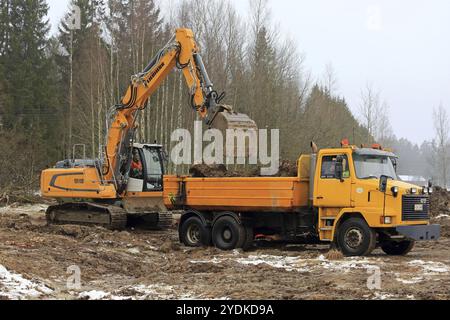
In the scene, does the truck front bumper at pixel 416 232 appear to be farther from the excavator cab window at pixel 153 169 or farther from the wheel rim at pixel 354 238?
the excavator cab window at pixel 153 169

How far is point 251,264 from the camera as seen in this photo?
12250 mm

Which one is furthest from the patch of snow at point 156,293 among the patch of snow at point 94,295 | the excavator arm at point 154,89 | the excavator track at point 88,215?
the excavator track at point 88,215

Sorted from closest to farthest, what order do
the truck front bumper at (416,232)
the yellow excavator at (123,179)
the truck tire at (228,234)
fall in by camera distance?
the truck front bumper at (416,232)
the truck tire at (228,234)
the yellow excavator at (123,179)

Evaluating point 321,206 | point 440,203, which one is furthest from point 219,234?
point 440,203

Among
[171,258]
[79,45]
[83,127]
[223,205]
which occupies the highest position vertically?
[79,45]

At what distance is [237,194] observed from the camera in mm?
14664

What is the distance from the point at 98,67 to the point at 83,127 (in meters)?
5.79

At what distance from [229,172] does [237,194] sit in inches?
48.1

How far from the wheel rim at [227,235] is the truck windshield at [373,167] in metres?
3.58

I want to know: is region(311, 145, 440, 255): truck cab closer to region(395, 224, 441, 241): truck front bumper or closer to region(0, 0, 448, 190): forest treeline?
region(395, 224, 441, 241): truck front bumper

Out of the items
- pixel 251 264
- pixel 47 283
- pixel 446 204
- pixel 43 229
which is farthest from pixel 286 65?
pixel 47 283

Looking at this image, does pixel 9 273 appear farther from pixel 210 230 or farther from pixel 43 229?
pixel 43 229

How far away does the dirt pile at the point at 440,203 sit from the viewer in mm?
25203

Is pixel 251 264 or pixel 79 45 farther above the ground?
pixel 79 45
